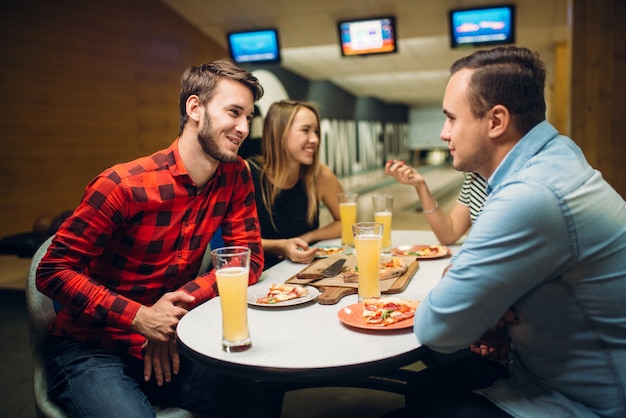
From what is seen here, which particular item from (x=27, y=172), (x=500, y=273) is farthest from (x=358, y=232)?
(x=27, y=172)

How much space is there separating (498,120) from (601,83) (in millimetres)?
3688

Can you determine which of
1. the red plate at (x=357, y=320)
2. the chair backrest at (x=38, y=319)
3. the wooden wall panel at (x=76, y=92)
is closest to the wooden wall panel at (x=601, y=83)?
the red plate at (x=357, y=320)

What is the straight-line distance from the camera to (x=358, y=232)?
153cm

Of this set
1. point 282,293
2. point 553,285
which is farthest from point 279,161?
point 553,285

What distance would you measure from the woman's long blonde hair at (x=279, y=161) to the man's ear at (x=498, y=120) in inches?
59.6

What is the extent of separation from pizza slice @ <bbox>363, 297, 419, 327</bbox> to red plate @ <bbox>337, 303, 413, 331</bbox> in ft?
0.04

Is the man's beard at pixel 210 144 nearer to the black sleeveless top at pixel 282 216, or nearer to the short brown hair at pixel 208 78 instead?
the short brown hair at pixel 208 78

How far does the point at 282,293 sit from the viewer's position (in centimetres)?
153

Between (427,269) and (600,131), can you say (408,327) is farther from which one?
(600,131)

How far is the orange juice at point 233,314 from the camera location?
121cm

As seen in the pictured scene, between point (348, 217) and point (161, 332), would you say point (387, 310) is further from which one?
point (348, 217)

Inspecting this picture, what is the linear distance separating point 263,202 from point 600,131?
306cm

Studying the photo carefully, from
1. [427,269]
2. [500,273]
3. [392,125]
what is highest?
[500,273]

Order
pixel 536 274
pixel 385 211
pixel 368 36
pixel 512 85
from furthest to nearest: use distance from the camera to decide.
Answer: pixel 368 36, pixel 385 211, pixel 512 85, pixel 536 274
